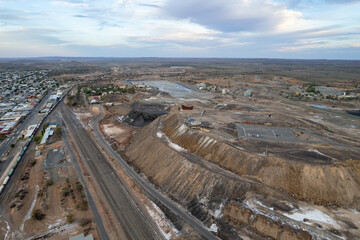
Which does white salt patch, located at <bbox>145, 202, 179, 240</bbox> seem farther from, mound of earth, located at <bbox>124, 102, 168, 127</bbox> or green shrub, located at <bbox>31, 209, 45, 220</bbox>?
mound of earth, located at <bbox>124, 102, 168, 127</bbox>

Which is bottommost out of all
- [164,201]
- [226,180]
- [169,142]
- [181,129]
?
[164,201]

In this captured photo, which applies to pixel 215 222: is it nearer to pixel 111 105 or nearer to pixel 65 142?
pixel 65 142

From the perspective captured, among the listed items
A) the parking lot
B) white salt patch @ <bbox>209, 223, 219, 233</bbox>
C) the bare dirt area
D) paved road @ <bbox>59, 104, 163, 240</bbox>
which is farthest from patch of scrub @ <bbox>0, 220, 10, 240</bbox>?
the parking lot

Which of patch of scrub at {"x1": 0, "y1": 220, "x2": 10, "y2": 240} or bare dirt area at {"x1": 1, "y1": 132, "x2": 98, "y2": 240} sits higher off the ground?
bare dirt area at {"x1": 1, "y1": 132, "x2": 98, "y2": 240}

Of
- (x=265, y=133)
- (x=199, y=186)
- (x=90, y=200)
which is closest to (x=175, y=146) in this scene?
(x=199, y=186)

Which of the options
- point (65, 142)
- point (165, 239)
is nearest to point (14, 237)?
point (165, 239)

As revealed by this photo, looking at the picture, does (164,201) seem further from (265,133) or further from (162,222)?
(265,133)
